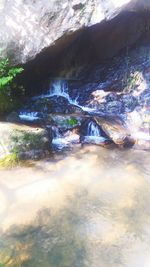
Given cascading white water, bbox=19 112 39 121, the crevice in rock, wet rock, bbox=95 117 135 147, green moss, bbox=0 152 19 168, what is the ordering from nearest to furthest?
1. green moss, bbox=0 152 19 168
2. wet rock, bbox=95 117 135 147
3. cascading white water, bbox=19 112 39 121
4. the crevice in rock

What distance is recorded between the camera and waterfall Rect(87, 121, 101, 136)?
792 centimetres

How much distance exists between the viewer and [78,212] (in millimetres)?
5305

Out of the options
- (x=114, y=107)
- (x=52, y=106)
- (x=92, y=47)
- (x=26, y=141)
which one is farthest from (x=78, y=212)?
(x=92, y=47)

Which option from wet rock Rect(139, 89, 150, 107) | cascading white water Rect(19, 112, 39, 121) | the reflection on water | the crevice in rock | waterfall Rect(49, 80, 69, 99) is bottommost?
the reflection on water

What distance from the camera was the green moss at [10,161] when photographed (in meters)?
6.57

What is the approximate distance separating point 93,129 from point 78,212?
2987mm

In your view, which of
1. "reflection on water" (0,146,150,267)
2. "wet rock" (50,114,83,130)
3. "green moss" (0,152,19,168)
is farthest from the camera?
"wet rock" (50,114,83,130)

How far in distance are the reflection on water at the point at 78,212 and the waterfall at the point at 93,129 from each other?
81 centimetres

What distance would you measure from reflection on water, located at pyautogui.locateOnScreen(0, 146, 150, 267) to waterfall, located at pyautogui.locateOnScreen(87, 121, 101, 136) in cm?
81

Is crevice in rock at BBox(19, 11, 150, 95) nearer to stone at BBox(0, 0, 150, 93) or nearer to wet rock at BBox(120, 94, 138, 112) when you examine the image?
stone at BBox(0, 0, 150, 93)

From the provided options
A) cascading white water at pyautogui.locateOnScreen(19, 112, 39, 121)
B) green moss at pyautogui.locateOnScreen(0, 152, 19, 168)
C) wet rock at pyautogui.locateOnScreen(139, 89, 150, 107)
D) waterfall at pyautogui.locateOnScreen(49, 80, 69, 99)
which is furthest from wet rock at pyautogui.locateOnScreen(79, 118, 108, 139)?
green moss at pyautogui.locateOnScreen(0, 152, 19, 168)

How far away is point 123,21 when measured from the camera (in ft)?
31.3

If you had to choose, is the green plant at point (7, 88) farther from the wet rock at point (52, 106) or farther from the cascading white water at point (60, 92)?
the cascading white water at point (60, 92)

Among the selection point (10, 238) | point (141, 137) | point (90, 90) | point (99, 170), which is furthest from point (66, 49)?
point (10, 238)
